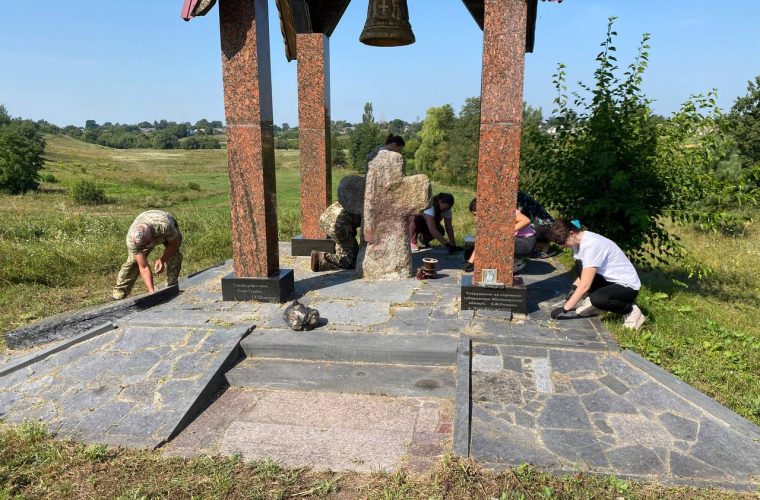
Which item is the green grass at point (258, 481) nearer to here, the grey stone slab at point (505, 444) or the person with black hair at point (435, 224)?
the grey stone slab at point (505, 444)

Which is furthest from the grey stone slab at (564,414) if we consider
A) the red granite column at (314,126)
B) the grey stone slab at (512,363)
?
the red granite column at (314,126)

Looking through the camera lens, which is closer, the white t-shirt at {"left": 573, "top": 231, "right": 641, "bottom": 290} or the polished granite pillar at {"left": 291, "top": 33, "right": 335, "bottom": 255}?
the white t-shirt at {"left": 573, "top": 231, "right": 641, "bottom": 290}

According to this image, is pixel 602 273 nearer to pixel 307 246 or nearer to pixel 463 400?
pixel 463 400

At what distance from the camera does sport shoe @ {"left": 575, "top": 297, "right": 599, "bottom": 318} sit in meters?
4.98

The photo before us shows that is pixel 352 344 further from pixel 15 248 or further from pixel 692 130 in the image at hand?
pixel 15 248

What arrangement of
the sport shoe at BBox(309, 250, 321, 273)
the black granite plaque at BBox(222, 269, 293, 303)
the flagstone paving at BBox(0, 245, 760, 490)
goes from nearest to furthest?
1. the flagstone paving at BBox(0, 245, 760, 490)
2. the black granite plaque at BBox(222, 269, 293, 303)
3. the sport shoe at BBox(309, 250, 321, 273)

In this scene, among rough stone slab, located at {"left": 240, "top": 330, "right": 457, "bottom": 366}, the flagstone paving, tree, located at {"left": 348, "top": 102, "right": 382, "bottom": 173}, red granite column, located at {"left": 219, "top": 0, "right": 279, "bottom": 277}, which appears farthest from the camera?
tree, located at {"left": 348, "top": 102, "right": 382, "bottom": 173}

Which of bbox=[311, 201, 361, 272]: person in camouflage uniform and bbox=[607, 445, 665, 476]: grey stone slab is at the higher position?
bbox=[311, 201, 361, 272]: person in camouflage uniform

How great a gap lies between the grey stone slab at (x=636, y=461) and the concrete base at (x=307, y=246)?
17.8 feet

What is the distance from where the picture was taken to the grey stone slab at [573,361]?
413cm

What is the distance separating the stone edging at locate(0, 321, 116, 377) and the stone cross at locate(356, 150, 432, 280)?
3095 mm

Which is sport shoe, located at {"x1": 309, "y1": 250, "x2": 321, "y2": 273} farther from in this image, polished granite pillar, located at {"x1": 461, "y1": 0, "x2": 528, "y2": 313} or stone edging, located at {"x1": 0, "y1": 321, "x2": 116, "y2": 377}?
stone edging, located at {"x1": 0, "y1": 321, "x2": 116, "y2": 377}

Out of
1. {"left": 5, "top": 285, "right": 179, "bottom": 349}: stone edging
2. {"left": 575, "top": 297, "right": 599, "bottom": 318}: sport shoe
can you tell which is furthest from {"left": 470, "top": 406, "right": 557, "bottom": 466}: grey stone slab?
{"left": 5, "top": 285, "right": 179, "bottom": 349}: stone edging

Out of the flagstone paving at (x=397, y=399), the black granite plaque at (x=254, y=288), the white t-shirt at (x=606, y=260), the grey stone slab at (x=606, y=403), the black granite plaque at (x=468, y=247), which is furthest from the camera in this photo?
the black granite plaque at (x=468, y=247)
